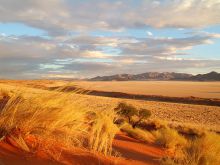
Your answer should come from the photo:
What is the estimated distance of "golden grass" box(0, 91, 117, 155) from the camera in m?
7.04

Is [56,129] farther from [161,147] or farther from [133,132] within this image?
[133,132]

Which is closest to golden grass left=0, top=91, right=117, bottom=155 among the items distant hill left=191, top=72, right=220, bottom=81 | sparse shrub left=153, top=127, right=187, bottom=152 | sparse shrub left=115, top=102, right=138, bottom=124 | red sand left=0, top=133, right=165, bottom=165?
red sand left=0, top=133, right=165, bottom=165

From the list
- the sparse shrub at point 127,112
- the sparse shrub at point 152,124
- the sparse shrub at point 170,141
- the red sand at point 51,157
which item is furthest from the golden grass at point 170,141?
the sparse shrub at point 127,112

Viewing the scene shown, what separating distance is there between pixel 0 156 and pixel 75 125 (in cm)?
168

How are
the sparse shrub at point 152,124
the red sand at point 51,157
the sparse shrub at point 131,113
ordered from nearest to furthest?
the red sand at point 51,157
the sparse shrub at point 152,124
the sparse shrub at point 131,113

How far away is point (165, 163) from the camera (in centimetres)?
802

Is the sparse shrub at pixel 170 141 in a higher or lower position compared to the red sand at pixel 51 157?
lower

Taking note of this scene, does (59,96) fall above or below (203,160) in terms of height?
above

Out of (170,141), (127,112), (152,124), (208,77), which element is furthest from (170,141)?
(208,77)

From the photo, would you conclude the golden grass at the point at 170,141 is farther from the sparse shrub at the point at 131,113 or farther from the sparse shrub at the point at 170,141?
the sparse shrub at the point at 131,113

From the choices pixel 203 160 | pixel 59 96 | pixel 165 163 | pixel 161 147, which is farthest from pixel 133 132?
pixel 59 96

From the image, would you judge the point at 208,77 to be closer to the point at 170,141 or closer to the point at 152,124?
the point at 152,124

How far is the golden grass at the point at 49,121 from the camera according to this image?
23.1 ft

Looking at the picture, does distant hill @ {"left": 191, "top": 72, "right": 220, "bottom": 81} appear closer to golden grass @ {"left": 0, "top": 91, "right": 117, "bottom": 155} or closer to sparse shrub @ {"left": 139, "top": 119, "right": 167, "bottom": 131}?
sparse shrub @ {"left": 139, "top": 119, "right": 167, "bottom": 131}
